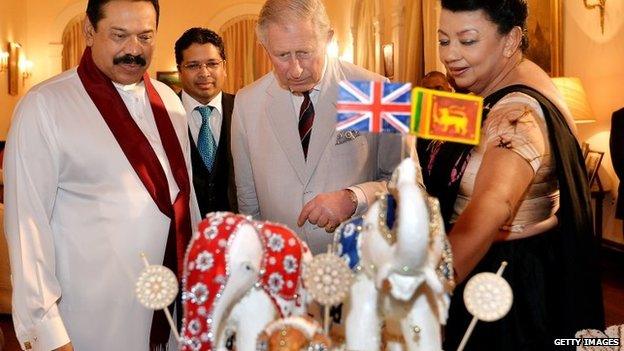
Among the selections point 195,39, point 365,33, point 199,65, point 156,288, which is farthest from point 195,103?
point 365,33

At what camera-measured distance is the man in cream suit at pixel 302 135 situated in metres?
2.12

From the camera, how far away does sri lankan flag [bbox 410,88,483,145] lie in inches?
37.2

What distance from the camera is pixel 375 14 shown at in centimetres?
1087

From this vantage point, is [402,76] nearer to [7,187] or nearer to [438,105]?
[7,187]

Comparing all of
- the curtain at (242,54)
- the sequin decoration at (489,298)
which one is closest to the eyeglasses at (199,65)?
Result: the sequin decoration at (489,298)

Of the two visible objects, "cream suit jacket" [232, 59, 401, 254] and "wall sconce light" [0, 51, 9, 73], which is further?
"wall sconce light" [0, 51, 9, 73]

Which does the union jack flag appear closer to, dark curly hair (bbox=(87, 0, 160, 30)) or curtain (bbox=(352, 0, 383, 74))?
dark curly hair (bbox=(87, 0, 160, 30))

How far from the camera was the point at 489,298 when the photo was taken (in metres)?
0.98

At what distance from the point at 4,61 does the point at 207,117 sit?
9.67 metres

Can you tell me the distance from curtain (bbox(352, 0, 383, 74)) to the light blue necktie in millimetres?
7274

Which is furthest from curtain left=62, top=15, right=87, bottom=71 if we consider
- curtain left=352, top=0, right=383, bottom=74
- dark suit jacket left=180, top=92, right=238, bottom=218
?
dark suit jacket left=180, top=92, right=238, bottom=218

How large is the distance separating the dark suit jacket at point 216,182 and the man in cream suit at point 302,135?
3.55 ft

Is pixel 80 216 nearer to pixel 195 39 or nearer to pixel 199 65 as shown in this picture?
pixel 199 65

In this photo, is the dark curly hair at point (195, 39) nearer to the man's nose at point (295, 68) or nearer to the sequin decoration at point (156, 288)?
the man's nose at point (295, 68)
